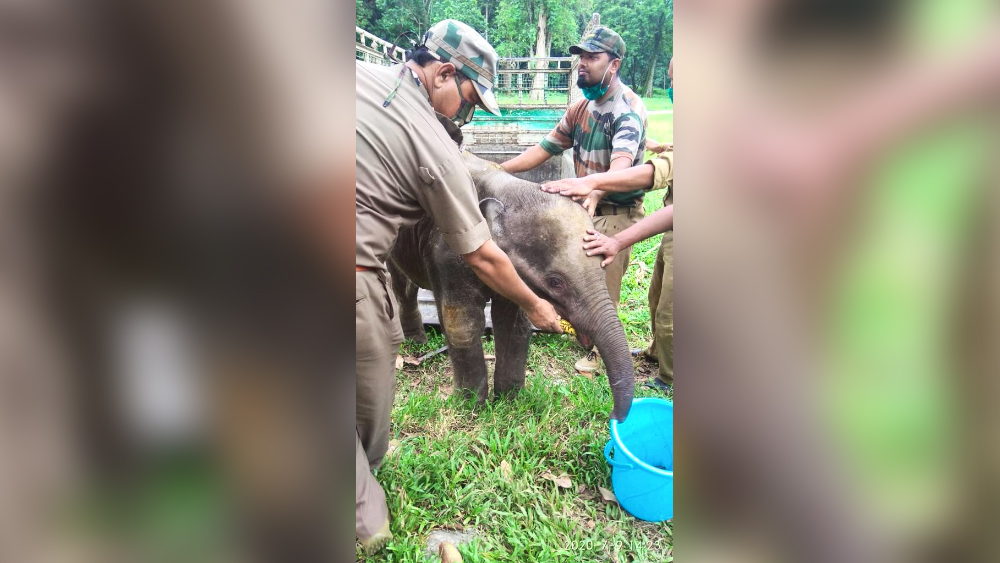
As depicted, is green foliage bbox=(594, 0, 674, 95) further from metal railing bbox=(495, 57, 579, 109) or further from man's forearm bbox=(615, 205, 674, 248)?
man's forearm bbox=(615, 205, 674, 248)

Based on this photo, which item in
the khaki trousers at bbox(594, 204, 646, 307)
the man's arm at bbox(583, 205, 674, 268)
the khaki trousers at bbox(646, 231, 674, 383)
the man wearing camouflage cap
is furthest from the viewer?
the khaki trousers at bbox(594, 204, 646, 307)

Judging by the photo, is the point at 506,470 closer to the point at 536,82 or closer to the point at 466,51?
the point at 466,51

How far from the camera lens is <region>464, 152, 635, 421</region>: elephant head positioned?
3457mm

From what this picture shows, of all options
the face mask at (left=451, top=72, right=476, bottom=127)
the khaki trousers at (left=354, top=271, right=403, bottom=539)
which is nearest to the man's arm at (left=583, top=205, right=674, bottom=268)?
the face mask at (left=451, top=72, right=476, bottom=127)

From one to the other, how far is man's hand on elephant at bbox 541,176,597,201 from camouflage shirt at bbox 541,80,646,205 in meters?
0.57

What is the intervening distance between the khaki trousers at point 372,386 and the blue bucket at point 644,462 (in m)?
1.28

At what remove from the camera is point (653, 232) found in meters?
3.83

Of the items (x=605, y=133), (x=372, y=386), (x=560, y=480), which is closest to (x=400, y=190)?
(x=372, y=386)

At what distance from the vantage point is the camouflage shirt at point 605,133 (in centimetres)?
424
